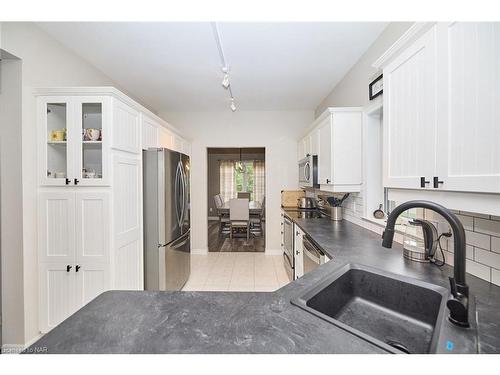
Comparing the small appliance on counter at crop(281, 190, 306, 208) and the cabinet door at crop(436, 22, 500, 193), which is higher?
the cabinet door at crop(436, 22, 500, 193)

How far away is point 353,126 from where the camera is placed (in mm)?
2490

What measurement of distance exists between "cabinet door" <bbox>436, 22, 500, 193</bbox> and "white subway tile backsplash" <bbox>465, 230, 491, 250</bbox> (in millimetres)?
468

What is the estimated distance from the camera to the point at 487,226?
1.13m

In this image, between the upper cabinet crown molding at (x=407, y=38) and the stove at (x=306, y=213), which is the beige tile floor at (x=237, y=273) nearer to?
the stove at (x=306, y=213)

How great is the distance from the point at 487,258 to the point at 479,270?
0.09 meters

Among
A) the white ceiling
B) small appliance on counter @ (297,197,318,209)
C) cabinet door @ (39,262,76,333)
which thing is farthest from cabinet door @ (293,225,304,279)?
cabinet door @ (39,262,76,333)

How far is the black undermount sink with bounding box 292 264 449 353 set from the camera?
0.96m

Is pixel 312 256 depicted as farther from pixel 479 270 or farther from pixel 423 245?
pixel 479 270

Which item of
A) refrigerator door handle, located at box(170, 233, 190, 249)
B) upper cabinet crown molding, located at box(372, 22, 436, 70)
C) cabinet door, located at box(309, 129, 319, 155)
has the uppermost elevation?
upper cabinet crown molding, located at box(372, 22, 436, 70)

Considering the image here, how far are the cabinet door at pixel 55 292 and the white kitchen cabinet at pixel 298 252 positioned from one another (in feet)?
7.26

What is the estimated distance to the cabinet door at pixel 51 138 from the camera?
199 centimetres

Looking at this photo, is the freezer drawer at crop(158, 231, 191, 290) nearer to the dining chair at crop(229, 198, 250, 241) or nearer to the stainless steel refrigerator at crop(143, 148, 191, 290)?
the stainless steel refrigerator at crop(143, 148, 191, 290)

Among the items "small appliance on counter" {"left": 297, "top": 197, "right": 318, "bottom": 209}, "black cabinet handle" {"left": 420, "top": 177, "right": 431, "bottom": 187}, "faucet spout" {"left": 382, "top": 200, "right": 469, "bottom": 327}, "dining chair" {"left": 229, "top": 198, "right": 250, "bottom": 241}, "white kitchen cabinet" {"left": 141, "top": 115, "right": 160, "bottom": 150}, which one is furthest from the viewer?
"dining chair" {"left": 229, "top": 198, "right": 250, "bottom": 241}
